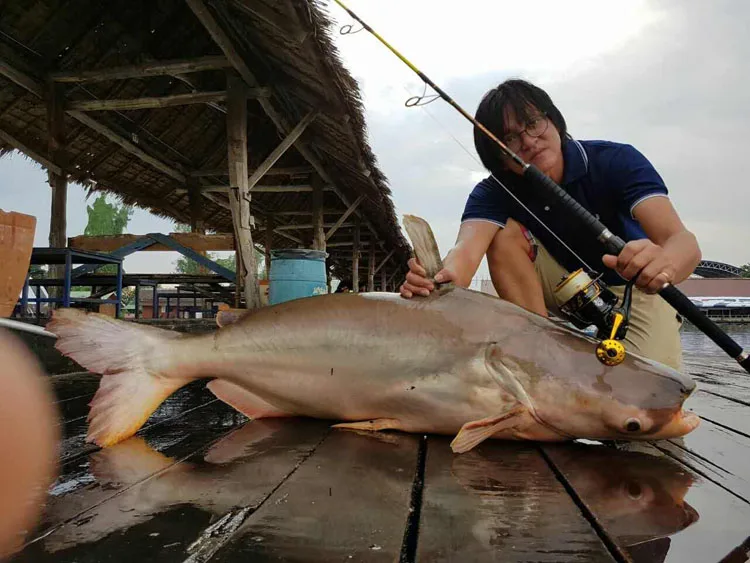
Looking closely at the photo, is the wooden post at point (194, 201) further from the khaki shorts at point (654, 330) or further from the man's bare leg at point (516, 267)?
the khaki shorts at point (654, 330)

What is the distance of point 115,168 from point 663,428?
330 inches


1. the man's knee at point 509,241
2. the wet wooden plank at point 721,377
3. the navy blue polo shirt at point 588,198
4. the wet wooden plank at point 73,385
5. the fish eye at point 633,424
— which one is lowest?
the wet wooden plank at point 721,377

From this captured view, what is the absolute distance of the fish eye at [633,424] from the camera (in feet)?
4.93

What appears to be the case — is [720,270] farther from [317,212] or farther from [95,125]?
[95,125]

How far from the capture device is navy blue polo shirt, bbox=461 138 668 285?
2.24m

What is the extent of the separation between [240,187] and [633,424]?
4497 millimetres

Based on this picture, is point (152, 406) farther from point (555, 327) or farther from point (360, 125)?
point (360, 125)

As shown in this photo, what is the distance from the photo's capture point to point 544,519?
1003 mm

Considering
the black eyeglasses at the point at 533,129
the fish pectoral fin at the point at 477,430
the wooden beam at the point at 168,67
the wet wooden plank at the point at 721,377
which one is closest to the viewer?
the fish pectoral fin at the point at 477,430

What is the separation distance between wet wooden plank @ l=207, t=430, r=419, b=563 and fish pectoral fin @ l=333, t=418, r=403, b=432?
171 millimetres

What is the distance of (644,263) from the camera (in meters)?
1.64

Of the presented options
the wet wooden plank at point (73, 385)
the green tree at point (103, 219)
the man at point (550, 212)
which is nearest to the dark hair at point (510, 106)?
the man at point (550, 212)

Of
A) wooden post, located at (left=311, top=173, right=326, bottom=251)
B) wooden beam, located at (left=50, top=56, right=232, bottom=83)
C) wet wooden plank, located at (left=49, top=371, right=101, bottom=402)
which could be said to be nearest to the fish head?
wet wooden plank, located at (left=49, top=371, right=101, bottom=402)

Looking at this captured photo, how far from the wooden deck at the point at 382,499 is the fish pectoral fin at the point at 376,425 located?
0.03 meters
